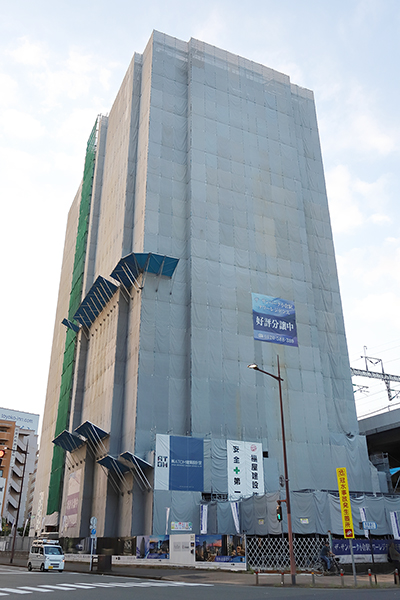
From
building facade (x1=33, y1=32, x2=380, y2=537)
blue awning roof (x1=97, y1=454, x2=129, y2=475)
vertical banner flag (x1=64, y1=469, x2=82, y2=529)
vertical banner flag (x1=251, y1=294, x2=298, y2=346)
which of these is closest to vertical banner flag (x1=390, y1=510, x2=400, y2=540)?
building facade (x1=33, y1=32, x2=380, y2=537)

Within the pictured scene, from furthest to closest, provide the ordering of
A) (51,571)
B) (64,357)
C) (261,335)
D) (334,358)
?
(64,357), (334,358), (261,335), (51,571)

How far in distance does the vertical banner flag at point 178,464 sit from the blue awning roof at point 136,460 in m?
0.74

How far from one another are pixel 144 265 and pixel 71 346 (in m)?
23.1

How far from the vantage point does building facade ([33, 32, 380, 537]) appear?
133ft

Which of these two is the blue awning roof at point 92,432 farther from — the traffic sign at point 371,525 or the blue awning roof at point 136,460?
the traffic sign at point 371,525

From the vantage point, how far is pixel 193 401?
41156 mm

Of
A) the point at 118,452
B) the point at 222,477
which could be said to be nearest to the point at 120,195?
the point at 118,452

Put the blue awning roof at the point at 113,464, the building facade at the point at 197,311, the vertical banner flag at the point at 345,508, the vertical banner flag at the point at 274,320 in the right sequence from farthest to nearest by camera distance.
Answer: the vertical banner flag at the point at 274,320, the building facade at the point at 197,311, the blue awning roof at the point at 113,464, the vertical banner flag at the point at 345,508

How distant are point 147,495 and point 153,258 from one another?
18781mm

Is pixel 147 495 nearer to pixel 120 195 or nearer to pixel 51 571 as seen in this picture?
pixel 51 571

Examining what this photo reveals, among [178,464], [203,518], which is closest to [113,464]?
[178,464]

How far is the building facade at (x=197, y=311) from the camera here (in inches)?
1596

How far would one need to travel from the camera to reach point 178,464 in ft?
126

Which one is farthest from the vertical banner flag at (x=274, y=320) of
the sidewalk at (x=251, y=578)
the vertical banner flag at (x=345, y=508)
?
the vertical banner flag at (x=345, y=508)
